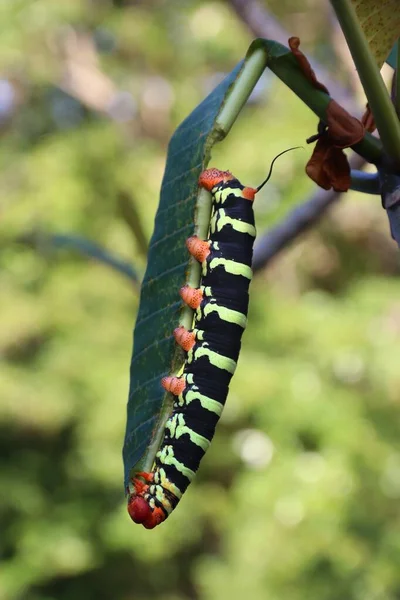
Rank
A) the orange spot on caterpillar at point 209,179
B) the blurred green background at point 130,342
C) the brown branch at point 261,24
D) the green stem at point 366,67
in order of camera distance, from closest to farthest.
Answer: the green stem at point 366,67 < the orange spot on caterpillar at point 209,179 < the brown branch at point 261,24 < the blurred green background at point 130,342

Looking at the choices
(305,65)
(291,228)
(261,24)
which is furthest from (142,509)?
(261,24)

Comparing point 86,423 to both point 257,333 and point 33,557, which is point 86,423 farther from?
point 257,333

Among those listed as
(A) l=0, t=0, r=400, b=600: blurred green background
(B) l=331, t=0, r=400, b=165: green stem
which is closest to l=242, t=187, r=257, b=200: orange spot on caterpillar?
(B) l=331, t=0, r=400, b=165: green stem

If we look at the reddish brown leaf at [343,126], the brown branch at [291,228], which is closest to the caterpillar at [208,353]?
the reddish brown leaf at [343,126]

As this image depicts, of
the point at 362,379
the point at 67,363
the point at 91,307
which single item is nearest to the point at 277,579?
the point at 362,379

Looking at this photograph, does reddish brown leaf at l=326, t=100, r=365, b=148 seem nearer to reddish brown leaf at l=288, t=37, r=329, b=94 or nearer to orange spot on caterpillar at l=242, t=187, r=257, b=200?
reddish brown leaf at l=288, t=37, r=329, b=94

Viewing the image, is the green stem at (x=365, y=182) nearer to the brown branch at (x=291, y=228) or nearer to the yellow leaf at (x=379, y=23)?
the yellow leaf at (x=379, y=23)

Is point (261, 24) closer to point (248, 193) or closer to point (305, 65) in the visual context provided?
point (248, 193)
